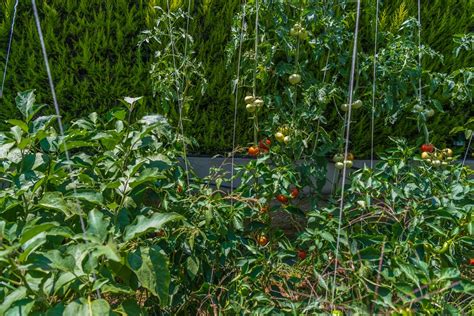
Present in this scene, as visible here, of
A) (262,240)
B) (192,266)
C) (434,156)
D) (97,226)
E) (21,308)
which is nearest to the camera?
(21,308)

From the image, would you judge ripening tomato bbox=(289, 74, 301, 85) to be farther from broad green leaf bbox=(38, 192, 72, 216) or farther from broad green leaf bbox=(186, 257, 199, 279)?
broad green leaf bbox=(38, 192, 72, 216)

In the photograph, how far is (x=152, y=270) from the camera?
1.94 m

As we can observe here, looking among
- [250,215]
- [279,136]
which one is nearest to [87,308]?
[250,215]

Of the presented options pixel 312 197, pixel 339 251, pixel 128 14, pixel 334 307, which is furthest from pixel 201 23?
pixel 334 307

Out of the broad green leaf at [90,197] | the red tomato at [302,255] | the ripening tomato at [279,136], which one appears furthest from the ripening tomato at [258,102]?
the broad green leaf at [90,197]

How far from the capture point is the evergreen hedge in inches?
135

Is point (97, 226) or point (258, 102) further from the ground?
point (258, 102)

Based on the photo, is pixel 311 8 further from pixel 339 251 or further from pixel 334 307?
pixel 334 307

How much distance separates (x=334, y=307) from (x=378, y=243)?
37 cm

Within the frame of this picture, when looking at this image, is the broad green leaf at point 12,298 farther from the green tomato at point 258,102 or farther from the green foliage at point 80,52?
the green foliage at point 80,52

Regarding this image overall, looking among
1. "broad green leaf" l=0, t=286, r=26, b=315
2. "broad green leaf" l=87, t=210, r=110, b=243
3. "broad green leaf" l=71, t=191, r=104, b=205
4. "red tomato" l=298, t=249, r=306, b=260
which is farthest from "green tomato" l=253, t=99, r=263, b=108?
"broad green leaf" l=0, t=286, r=26, b=315

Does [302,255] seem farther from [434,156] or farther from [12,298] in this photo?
[12,298]

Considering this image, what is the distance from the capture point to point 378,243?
2.34 metres

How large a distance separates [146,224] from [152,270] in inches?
5.9
